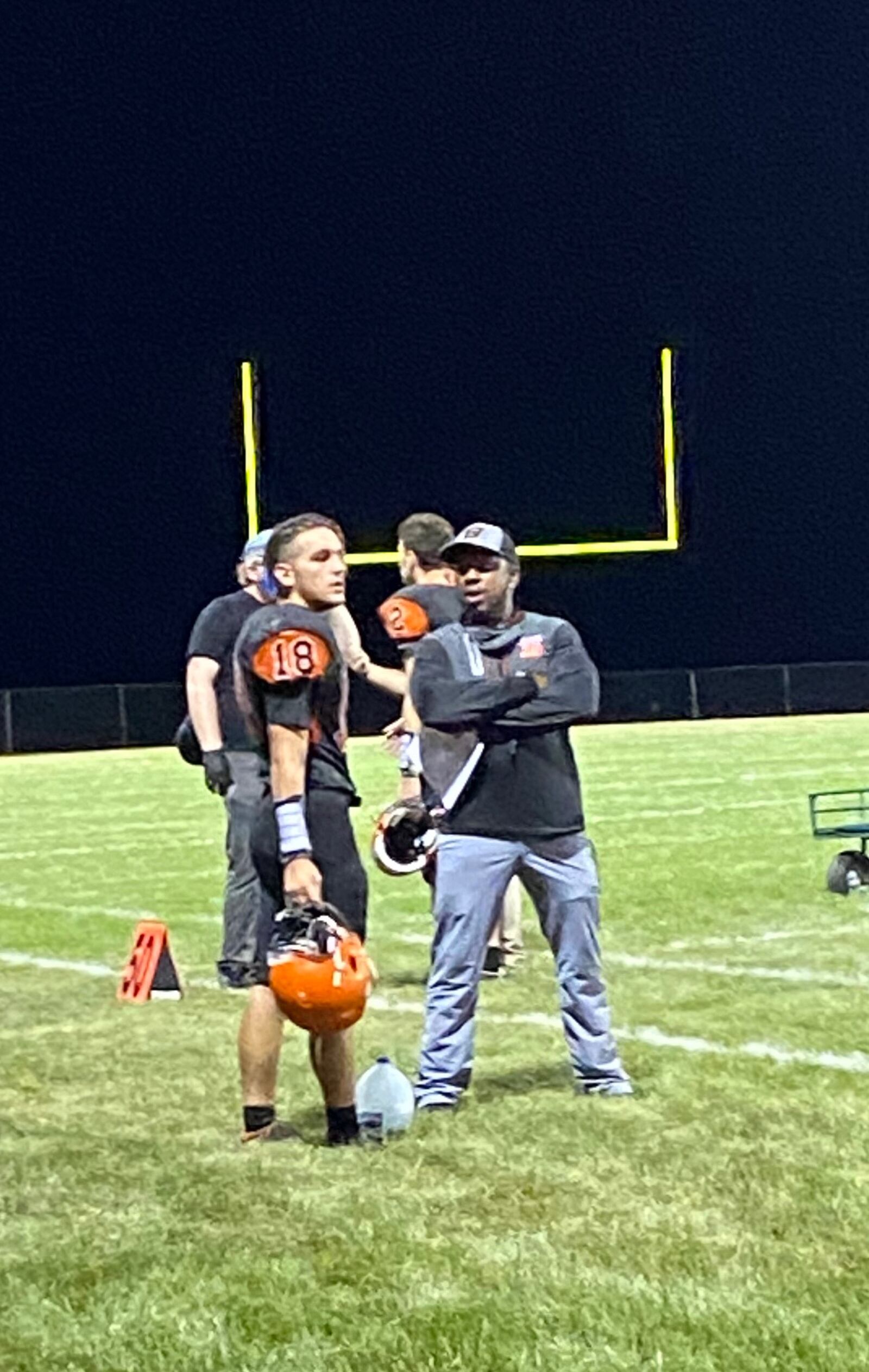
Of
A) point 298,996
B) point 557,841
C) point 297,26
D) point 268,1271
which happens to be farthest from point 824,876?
point 297,26

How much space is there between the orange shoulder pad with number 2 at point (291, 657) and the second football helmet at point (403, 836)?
208 cm

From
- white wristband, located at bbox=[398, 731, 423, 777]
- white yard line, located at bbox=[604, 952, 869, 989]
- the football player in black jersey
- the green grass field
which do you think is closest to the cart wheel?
the green grass field

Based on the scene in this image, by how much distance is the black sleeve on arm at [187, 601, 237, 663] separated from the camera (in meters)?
9.77

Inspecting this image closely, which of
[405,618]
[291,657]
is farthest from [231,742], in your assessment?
[291,657]

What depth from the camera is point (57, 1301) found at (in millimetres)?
4871

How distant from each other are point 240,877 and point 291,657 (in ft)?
12.3

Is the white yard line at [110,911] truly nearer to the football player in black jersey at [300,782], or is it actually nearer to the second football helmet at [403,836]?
the second football helmet at [403,836]

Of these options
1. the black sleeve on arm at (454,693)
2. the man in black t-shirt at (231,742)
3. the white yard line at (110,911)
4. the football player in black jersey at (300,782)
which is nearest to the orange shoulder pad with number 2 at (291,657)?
the football player in black jersey at (300,782)

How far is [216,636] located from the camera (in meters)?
9.78

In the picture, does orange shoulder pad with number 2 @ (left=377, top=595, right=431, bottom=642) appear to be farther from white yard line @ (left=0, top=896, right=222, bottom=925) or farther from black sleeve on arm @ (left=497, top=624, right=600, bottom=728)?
white yard line @ (left=0, top=896, right=222, bottom=925)

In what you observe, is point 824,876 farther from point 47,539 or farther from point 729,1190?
point 47,539

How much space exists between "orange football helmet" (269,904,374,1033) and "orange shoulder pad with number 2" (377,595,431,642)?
2836 millimetres

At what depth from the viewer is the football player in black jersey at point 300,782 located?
6117 millimetres

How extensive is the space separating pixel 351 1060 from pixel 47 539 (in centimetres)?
2782
